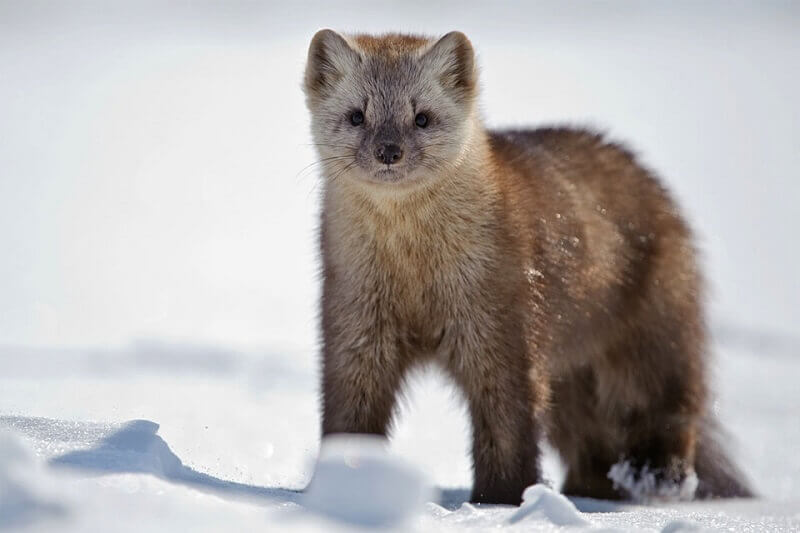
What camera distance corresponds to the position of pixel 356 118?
6.30 metres

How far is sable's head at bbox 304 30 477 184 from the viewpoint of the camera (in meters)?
6.04

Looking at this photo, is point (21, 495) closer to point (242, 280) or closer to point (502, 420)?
point (502, 420)

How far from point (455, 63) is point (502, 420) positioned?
1.89 meters

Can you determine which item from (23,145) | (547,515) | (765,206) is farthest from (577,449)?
(23,145)

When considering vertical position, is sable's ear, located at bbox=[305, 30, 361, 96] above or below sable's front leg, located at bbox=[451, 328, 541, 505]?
A: above

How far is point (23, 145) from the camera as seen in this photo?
19453 mm

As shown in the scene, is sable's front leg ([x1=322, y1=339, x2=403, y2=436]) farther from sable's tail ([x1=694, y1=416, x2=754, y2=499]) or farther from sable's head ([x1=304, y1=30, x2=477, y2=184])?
sable's tail ([x1=694, y1=416, x2=754, y2=499])

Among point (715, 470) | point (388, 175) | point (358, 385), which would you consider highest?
point (388, 175)

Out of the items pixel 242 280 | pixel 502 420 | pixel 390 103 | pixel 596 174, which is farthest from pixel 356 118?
pixel 242 280

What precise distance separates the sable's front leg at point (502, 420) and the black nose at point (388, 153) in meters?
1.02

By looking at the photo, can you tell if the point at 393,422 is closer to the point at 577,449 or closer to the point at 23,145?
the point at 577,449

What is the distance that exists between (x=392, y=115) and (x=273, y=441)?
2.26 m

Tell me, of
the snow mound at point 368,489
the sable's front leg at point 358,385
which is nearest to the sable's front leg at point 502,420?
the sable's front leg at point 358,385

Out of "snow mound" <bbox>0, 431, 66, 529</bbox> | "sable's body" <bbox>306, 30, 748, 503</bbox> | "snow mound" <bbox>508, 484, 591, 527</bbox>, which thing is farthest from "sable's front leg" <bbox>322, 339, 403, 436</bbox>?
"snow mound" <bbox>0, 431, 66, 529</bbox>
